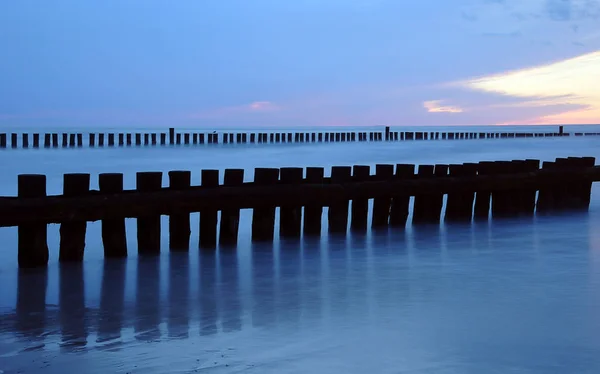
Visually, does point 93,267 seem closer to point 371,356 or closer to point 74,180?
point 74,180

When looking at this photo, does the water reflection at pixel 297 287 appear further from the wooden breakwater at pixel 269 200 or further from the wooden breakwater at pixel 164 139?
the wooden breakwater at pixel 164 139

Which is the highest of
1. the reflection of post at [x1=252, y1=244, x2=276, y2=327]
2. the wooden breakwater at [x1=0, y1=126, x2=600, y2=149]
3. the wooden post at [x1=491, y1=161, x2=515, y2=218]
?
the wooden post at [x1=491, y1=161, x2=515, y2=218]

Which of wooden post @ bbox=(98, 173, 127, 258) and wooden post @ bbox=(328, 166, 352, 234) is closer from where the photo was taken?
wooden post @ bbox=(98, 173, 127, 258)

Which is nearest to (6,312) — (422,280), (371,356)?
(371,356)

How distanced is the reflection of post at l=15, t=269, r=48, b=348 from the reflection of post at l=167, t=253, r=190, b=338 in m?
0.80

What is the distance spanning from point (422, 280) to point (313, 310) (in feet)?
5.19

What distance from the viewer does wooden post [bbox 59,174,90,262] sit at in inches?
302

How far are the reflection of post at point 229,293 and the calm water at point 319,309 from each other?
2 cm

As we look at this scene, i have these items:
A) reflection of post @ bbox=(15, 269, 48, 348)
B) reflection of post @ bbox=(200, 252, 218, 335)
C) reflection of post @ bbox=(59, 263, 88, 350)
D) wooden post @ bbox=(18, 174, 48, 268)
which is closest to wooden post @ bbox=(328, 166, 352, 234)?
reflection of post @ bbox=(200, 252, 218, 335)

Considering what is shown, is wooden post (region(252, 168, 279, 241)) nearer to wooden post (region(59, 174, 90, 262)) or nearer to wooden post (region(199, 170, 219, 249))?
→ wooden post (region(199, 170, 219, 249))

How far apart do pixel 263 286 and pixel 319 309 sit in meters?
1.11

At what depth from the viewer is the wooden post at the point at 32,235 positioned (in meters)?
7.45

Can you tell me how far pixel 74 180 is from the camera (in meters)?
7.68

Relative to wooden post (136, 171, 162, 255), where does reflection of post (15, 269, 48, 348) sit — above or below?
below
